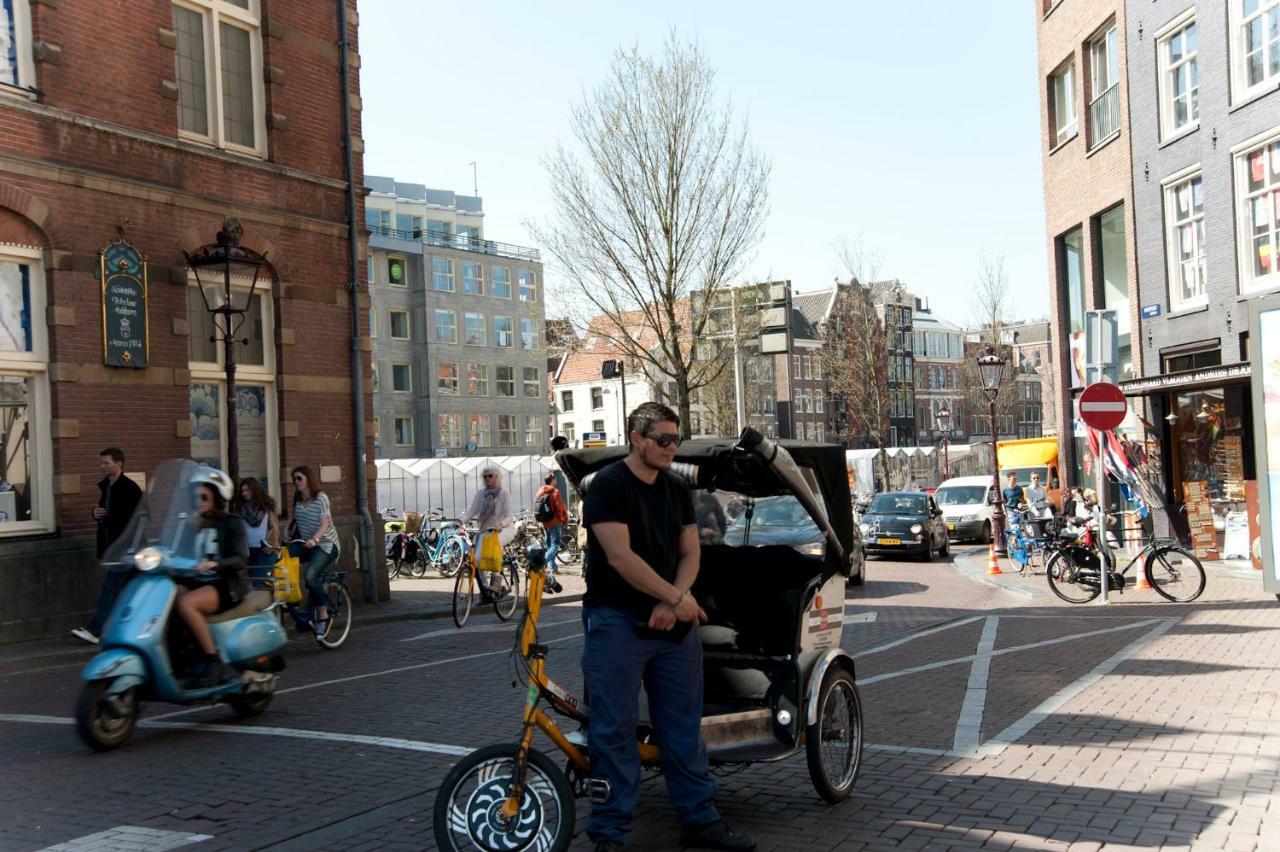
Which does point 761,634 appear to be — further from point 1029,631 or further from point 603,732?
point 1029,631

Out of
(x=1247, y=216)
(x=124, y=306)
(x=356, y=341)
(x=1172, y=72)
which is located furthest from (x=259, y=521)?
(x=1172, y=72)

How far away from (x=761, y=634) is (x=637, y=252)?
73.1 feet

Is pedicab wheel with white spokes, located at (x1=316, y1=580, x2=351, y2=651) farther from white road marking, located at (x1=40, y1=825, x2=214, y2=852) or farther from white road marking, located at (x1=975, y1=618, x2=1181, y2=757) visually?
white road marking, located at (x1=975, y1=618, x2=1181, y2=757)

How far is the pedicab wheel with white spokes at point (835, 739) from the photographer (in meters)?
5.80

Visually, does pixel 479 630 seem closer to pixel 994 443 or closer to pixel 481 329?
pixel 994 443

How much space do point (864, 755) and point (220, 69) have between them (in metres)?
13.2

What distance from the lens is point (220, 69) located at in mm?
16203

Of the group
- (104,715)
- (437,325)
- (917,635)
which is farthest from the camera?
(437,325)

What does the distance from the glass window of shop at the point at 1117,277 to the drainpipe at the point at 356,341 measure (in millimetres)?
14681

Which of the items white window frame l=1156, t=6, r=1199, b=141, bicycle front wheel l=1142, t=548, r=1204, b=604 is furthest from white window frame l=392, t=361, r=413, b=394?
bicycle front wheel l=1142, t=548, r=1204, b=604

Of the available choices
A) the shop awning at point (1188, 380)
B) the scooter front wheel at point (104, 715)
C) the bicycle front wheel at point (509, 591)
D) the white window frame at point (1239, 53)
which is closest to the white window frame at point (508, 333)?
the shop awning at point (1188, 380)

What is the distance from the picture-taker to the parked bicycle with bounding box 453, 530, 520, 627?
584 inches

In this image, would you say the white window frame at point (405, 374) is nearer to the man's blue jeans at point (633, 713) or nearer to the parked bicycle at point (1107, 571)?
the parked bicycle at point (1107, 571)

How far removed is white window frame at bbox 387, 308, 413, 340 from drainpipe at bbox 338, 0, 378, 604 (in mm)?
48880
